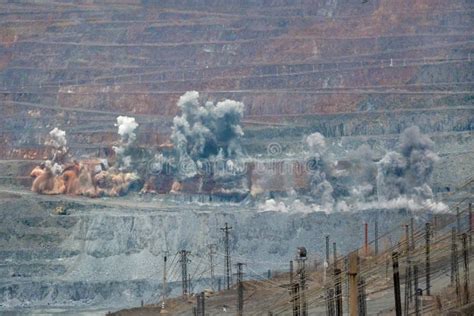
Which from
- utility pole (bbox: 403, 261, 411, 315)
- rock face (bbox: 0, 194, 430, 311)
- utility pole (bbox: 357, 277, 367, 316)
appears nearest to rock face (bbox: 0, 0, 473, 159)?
rock face (bbox: 0, 194, 430, 311)

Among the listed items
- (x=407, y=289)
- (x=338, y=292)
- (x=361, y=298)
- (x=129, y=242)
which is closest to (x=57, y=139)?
(x=129, y=242)

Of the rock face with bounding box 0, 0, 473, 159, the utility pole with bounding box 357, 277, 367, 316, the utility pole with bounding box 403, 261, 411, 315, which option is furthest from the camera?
the rock face with bounding box 0, 0, 473, 159

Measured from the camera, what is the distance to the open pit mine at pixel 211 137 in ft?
250

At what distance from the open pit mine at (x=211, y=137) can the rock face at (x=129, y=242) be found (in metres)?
0.08

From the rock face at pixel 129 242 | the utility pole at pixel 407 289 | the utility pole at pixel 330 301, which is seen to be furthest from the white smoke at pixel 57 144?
the utility pole at pixel 330 301

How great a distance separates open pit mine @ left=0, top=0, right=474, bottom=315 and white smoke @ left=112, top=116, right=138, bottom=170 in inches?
3.2

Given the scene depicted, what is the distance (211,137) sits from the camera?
263 feet

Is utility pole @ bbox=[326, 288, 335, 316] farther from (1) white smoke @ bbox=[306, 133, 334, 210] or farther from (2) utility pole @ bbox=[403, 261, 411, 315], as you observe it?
(1) white smoke @ bbox=[306, 133, 334, 210]

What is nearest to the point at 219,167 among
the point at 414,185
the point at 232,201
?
the point at 232,201

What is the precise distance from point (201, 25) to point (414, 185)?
1491cm

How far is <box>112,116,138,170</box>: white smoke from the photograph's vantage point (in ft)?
→ 270

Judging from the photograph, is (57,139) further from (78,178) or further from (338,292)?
(338,292)

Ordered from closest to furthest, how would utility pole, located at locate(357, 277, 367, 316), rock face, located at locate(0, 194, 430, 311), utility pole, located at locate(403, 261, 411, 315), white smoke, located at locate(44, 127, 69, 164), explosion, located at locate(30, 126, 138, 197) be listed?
utility pole, located at locate(357, 277, 367, 316) < utility pole, located at locate(403, 261, 411, 315) < rock face, located at locate(0, 194, 430, 311) < explosion, located at locate(30, 126, 138, 197) < white smoke, located at locate(44, 127, 69, 164)

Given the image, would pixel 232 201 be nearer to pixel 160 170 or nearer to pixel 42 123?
pixel 160 170
